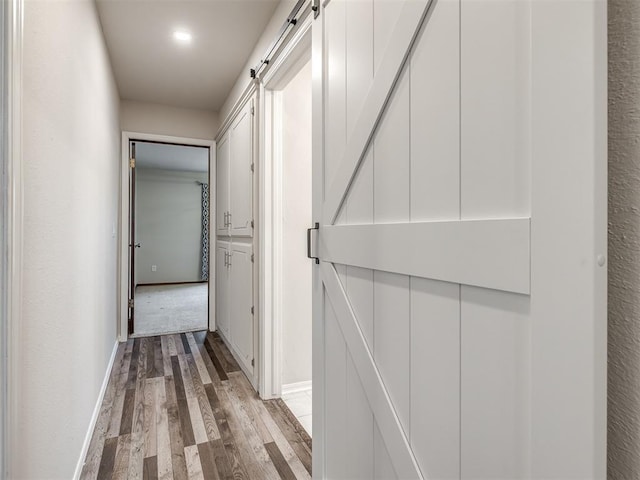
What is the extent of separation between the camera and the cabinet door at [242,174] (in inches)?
105

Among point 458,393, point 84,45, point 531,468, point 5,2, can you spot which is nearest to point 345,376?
point 458,393

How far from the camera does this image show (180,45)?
255 cm

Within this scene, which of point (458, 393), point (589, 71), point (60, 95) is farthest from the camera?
point (60, 95)

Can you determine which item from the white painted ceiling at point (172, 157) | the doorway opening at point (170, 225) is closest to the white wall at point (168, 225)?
the doorway opening at point (170, 225)

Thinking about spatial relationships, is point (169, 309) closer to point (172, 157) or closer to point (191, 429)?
point (172, 157)

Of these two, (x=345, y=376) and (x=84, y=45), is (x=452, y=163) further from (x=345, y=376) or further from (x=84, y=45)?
(x=84, y=45)

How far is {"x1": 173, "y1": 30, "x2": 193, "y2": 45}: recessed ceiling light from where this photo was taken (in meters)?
2.39

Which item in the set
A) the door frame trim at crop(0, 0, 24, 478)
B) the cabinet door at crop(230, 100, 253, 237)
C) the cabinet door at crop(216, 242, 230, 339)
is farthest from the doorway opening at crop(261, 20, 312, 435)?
the door frame trim at crop(0, 0, 24, 478)

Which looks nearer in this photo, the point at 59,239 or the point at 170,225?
the point at 59,239

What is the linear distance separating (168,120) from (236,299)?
2.08 metres

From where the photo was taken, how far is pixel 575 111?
50 cm

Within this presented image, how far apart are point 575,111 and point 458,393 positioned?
0.57m

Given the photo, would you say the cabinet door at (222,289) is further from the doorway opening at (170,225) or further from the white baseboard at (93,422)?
the doorway opening at (170,225)

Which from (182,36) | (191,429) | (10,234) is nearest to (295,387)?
(191,429)
